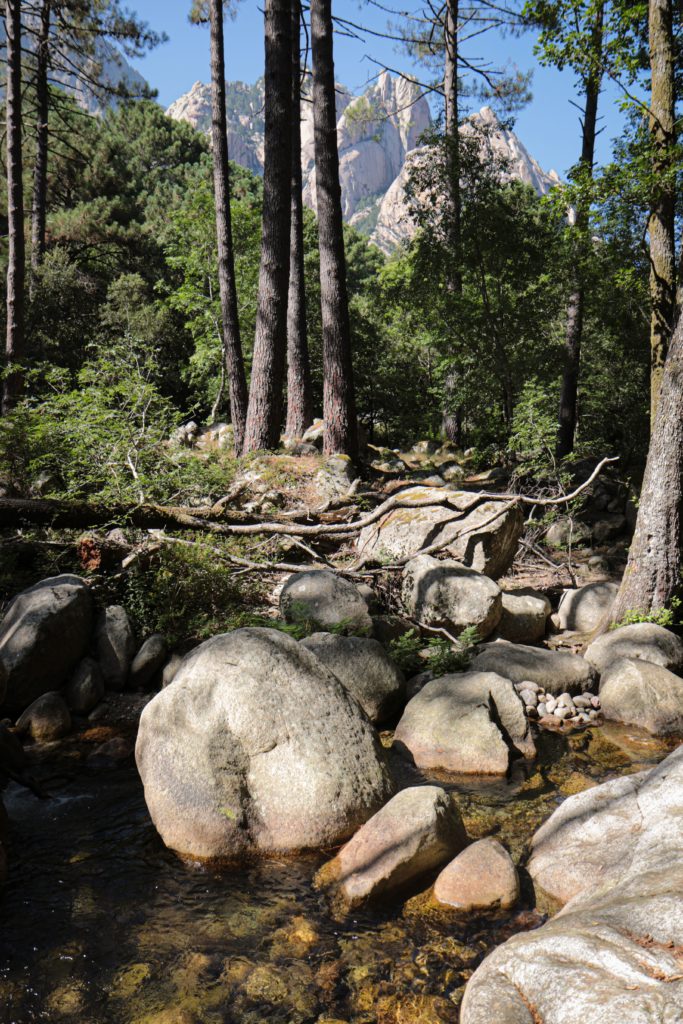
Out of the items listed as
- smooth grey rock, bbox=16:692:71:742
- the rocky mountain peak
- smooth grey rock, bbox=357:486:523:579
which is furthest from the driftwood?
the rocky mountain peak

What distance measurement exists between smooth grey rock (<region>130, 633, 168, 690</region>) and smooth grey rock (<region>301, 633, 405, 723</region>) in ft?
4.51

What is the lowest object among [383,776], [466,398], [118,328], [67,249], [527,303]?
[383,776]

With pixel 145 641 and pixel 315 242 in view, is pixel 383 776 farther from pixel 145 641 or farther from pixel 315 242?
pixel 315 242

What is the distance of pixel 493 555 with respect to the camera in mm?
7398

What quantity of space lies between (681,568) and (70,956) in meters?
5.88

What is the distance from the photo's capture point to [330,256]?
11039mm

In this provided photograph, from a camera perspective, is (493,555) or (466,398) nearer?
(493,555)

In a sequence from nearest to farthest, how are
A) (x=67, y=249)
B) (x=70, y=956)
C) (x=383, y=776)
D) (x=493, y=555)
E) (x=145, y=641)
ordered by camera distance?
1. (x=70, y=956)
2. (x=383, y=776)
3. (x=145, y=641)
4. (x=493, y=555)
5. (x=67, y=249)

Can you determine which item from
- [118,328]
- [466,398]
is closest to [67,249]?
[118,328]

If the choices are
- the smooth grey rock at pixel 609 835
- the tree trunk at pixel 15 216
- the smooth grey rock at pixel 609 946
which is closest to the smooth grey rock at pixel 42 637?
the smooth grey rock at pixel 609 835

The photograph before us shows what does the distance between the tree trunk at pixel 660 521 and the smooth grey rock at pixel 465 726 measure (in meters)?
2.26

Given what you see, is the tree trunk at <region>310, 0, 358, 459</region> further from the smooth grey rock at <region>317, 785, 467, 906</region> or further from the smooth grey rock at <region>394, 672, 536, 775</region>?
the smooth grey rock at <region>317, 785, 467, 906</region>

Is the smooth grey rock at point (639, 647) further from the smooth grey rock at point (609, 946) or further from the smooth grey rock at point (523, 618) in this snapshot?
the smooth grey rock at point (609, 946)

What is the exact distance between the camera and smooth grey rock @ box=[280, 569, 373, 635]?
607 cm
